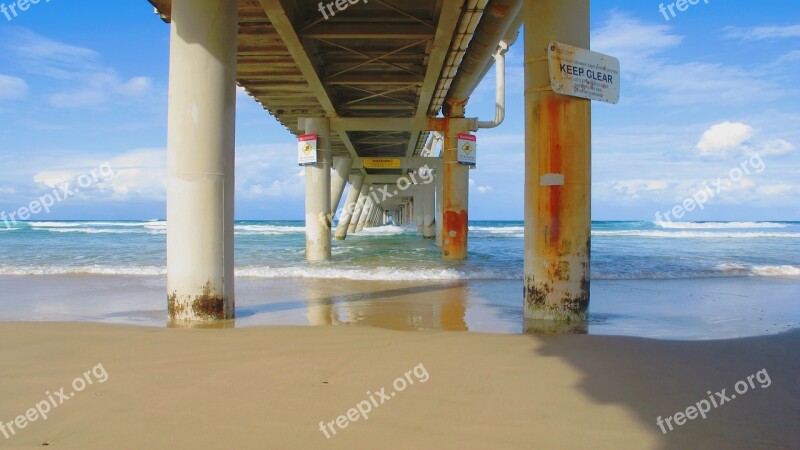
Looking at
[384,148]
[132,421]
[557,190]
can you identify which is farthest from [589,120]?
[384,148]

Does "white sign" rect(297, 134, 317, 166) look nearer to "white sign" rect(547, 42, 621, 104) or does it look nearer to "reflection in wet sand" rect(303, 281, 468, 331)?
"reflection in wet sand" rect(303, 281, 468, 331)

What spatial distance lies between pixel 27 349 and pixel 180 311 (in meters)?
1.57

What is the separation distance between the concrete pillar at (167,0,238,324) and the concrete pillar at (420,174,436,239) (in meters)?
24.9

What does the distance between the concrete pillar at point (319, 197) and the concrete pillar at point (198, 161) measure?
10.4 m

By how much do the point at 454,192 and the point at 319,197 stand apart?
3960 millimetres

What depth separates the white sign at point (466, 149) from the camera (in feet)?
55.2

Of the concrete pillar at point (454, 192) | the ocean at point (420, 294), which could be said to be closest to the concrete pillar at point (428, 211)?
the concrete pillar at point (454, 192)

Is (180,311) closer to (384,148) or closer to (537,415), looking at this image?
(537,415)

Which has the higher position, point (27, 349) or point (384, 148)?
point (384, 148)

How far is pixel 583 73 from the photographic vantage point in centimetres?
608

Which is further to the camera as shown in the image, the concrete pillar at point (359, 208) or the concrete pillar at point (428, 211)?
the concrete pillar at point (359, 208)

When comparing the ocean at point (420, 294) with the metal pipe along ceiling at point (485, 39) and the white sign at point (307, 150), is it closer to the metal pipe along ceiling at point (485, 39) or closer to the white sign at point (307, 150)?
the white sign at point (307, 150)

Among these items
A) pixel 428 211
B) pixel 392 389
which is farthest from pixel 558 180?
pixel 428 211

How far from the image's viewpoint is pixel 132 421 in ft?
10.2
